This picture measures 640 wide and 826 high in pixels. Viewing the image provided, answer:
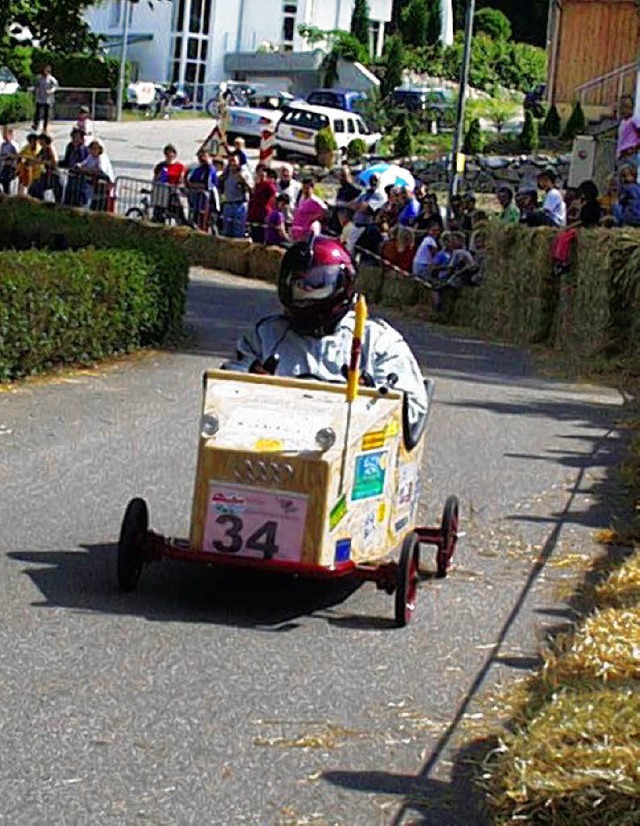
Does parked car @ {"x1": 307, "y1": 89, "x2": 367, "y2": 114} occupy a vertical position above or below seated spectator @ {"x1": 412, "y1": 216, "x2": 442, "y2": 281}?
above

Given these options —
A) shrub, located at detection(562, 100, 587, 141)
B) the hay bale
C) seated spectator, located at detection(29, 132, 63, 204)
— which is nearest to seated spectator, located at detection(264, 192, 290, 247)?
the hay bale

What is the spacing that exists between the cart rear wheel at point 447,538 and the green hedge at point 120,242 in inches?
352

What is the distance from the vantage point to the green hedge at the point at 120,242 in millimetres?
18297

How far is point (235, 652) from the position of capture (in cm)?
767

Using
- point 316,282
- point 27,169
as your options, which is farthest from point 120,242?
point 27,169

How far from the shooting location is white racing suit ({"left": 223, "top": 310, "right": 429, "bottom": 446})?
30.0ft

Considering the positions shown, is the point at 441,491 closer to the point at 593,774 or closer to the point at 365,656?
the point at 365,656

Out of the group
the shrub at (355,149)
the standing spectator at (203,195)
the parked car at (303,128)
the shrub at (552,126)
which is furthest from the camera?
the shrub at (552,126)

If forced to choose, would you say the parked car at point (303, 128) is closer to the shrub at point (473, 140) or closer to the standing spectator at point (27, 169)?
the shrub at point (473, 140)

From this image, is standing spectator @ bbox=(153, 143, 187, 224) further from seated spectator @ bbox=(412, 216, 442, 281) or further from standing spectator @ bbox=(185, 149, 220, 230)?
seated spectator @ bbox=(412, 216, 442, 281)

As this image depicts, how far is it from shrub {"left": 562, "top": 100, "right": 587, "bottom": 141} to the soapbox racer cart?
139 feet

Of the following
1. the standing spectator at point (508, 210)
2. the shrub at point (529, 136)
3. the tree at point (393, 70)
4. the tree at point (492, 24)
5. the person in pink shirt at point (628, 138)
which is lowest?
the standing spectator at point (508, 210)

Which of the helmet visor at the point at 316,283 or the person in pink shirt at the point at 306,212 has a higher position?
the person in pink shirt at the point at 306,212

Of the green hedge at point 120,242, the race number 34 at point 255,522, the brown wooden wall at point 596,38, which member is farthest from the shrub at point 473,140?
the race number 34 at point 255,522
